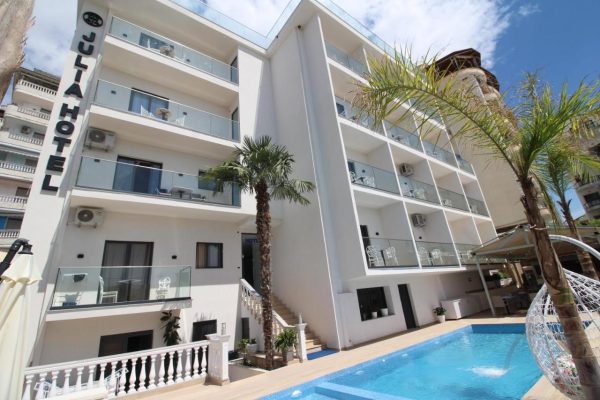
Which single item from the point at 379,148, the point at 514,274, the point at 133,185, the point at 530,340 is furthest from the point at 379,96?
the point at 514,274

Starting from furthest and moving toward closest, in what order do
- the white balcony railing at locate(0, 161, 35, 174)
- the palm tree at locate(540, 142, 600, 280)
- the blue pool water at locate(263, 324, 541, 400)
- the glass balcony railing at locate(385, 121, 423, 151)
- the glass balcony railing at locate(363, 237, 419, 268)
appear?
the white balcony railing at locate(0, 161, 35, 174) → the glass balcony railing at locate(385, 121, 423, 151) → the glass balcony railing at locate(363, 237, 419, 268) → the blue pool water at locate(263, 324, 541, 400) → the palm tree at locate(540, 142, 600, 280)

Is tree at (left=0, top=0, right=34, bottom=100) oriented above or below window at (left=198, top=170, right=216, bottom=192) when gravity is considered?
below

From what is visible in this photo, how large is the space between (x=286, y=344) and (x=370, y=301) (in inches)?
222

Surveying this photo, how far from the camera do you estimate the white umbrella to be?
9.62 feet

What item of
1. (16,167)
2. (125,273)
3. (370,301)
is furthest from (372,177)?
(16,167)

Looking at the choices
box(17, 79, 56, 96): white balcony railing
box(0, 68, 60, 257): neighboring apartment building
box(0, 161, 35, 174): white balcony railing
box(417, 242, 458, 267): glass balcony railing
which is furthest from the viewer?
box(17, 79, 56, 96): white balcony railing


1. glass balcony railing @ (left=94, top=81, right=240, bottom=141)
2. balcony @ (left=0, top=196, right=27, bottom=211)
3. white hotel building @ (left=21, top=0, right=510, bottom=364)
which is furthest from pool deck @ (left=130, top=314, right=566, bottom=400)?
balcony @ (left=0, top=196, right=27, bottom=211)

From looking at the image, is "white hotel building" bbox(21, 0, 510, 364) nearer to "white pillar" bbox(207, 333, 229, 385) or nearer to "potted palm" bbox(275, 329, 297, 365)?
"potted palm" bbox(275, 329, 297, 365)

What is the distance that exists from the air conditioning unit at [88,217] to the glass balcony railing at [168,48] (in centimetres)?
768

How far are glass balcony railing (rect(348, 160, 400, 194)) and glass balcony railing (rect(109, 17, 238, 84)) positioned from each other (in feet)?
26.9

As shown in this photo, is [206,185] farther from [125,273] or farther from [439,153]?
[439,153]

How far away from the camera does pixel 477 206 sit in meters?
20.5

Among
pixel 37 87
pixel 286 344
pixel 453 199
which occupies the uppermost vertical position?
pixel 37 87

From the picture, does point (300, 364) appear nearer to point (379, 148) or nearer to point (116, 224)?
point (116, 224)
